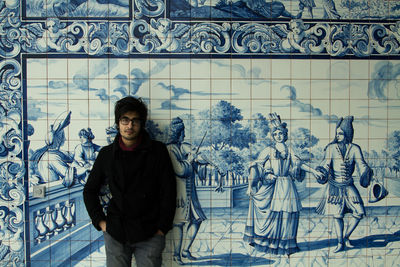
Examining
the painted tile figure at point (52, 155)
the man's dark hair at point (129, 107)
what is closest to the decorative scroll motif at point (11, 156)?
the painted tile figure at point (52, 155)

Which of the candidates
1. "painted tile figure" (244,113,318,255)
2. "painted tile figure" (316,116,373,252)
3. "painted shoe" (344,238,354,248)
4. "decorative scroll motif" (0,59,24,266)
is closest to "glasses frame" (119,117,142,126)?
"decorative scroll motif" (0,59,24,266)

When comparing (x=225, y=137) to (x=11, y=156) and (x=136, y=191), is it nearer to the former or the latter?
(x=136, y=191)

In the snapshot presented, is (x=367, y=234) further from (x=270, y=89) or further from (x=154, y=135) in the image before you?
(x=154, y=135)

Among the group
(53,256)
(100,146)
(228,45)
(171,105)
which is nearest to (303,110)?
(228,45)

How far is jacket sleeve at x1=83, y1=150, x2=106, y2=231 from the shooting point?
7.53ft

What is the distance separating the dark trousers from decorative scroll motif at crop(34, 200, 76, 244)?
398mm

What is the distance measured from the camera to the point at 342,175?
2527 mm

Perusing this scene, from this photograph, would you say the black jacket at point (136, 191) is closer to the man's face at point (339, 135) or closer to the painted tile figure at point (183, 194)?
the painted tile figure at point (183, 194)

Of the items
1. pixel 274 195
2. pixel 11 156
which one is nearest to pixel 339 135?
pixel 274 195

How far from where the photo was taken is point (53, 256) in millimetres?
2490

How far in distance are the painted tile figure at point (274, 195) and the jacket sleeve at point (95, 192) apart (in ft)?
3.59

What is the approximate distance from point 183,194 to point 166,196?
243mm

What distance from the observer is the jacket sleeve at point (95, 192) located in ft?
7.53

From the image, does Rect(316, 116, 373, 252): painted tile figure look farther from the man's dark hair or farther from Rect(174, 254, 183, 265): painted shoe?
the man's dark hair
